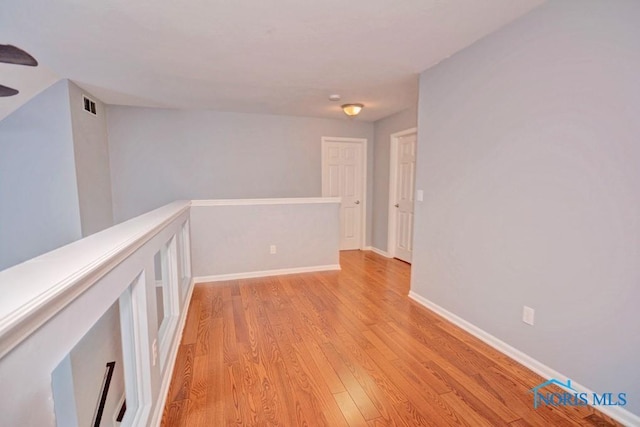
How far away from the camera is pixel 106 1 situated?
70.1 inches

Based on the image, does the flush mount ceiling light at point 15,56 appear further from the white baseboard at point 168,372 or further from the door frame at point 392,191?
the door frame at point 392,191

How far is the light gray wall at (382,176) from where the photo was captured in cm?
491

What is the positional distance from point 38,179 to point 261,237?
2370mm

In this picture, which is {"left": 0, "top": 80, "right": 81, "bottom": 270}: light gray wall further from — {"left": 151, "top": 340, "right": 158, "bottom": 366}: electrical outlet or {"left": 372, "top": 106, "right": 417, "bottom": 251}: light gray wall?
{"left": 372, "top": 106, "right": 417, "bottom": 251}: light gray wall

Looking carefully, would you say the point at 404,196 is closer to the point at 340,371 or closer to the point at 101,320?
the point at 340,371

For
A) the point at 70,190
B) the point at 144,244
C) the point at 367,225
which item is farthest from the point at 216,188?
the point at 144,244

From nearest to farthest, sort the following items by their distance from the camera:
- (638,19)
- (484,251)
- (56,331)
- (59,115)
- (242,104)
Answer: (56,331), (638,19), (484,251), (59,115), (242,104)

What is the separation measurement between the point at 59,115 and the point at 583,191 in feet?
14.6

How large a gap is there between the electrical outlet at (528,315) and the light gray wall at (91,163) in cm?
412

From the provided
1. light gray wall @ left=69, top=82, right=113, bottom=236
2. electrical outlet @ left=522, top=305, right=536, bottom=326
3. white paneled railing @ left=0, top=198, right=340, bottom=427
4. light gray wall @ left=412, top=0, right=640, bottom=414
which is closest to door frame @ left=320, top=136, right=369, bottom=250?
white paneled railing @ left=0, top=198, right=340, bottom=427

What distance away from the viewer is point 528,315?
79.1 inches

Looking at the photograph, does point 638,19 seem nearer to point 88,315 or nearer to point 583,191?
point 583,191

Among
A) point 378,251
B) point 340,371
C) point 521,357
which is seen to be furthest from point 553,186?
point 378,251

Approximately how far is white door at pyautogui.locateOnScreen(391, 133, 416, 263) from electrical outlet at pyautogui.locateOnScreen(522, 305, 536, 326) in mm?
2471
